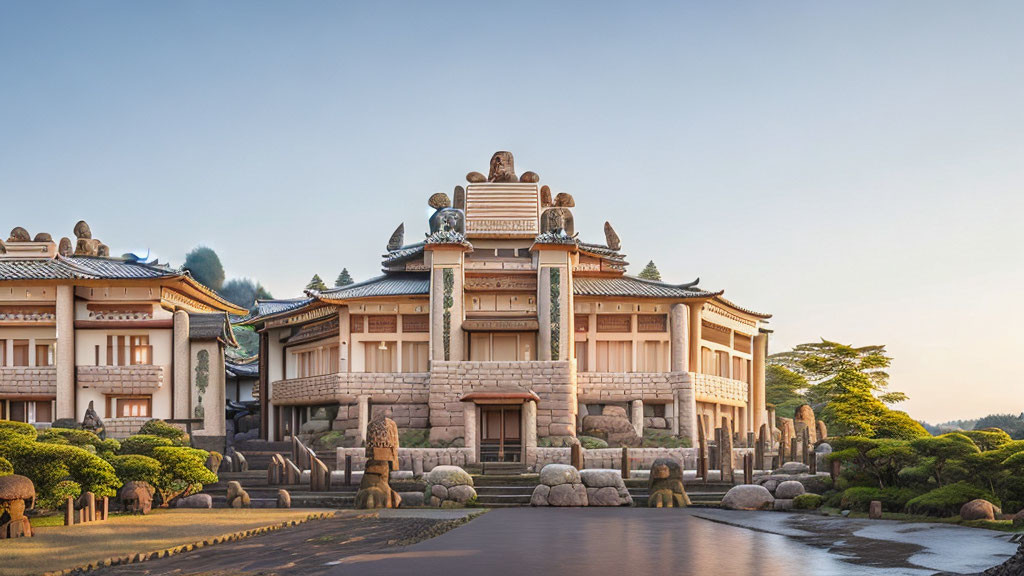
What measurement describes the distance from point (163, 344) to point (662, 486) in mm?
24002

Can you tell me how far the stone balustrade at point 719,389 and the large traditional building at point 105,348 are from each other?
21.0m

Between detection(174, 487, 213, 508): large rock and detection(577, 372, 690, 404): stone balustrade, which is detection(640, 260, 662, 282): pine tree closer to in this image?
detection(577, 372, 690, 404): stone balustrade

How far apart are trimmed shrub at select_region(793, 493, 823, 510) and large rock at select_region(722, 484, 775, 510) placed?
2.31 ft

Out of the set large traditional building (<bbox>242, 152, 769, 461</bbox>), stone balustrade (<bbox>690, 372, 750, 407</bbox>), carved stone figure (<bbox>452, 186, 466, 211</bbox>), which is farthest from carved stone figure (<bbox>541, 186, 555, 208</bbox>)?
stone balustrade (<bbox>690, 372, 750, 407</bbox>)

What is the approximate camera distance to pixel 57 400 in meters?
43.6

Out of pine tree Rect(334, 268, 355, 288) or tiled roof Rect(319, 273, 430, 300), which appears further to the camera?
pine tree Rect(334, 268, 355, 288)

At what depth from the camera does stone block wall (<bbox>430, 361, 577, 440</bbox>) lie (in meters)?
44.3

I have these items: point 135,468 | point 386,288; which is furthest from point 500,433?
point 135,468

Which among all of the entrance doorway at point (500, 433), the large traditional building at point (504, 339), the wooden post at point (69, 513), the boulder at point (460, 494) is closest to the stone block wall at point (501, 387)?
the large traditional building at point (504, 339)

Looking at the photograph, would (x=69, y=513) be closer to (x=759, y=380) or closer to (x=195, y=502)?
(x=195, y=502)

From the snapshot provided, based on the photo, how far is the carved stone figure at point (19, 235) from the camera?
156ft

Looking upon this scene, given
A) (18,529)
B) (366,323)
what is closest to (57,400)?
(366,323)

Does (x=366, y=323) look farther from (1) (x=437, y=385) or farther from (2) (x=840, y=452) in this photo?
(2) (x=840, y=452)

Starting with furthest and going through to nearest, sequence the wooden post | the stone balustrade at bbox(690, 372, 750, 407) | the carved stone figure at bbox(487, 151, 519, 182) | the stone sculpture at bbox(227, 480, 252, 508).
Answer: the carved stone figure at bbox(487, 151, 519, 182) → the stone balustrade at bbox(690, 372, 750, 407) → the stone sculpture at bbox(227, 480, 252, 508) → the wooden post
